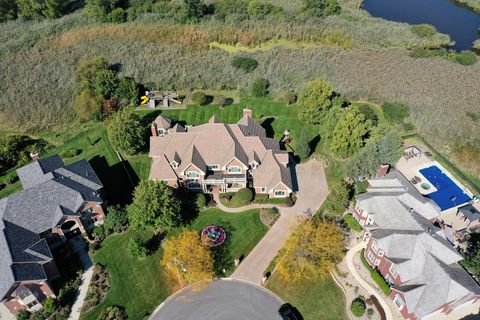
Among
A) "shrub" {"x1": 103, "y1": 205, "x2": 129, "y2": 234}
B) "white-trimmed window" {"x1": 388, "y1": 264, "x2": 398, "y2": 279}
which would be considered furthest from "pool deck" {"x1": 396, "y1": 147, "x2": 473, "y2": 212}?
"shrub" {"x1": 103, "y1": 205, "x2": 129, "y2": 234}

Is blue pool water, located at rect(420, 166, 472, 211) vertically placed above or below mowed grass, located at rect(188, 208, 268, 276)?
above

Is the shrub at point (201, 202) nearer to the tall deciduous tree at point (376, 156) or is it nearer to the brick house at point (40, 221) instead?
the brick house at point (40, 221)

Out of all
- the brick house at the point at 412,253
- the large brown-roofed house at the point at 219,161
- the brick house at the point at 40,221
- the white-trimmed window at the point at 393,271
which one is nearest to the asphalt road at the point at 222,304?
the white-trimmed window at the point at 393,271

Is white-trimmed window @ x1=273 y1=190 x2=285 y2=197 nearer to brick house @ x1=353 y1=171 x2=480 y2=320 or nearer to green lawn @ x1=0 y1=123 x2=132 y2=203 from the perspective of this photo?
brick house @ x1=353 y1=171 x2=480 y2=320

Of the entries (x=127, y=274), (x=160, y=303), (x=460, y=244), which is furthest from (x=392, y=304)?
(x=127, y=274)

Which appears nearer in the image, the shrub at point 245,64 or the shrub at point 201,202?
the shrub at point 201,202

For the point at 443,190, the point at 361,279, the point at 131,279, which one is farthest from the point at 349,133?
the point at 131,279

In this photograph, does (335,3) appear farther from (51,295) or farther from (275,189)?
(51,295)
